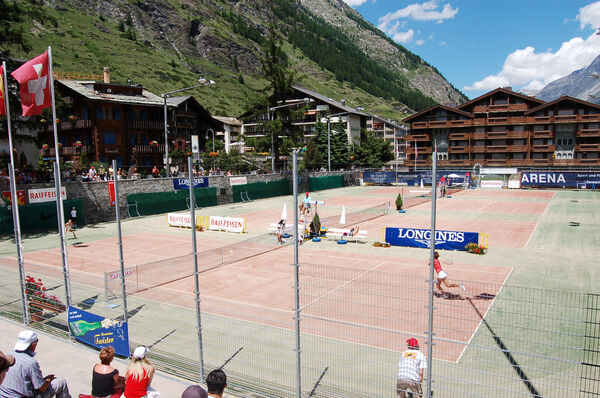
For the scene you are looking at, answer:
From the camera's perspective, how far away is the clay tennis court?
12266 mm

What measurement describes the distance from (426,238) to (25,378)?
1864 centimetres

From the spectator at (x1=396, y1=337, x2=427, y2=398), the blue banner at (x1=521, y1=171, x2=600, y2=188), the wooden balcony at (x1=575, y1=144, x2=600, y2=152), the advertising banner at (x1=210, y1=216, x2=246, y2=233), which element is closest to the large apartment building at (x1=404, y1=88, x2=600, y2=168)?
the wooden balcony at (x1=575, y1=144, x2=600, y2=152)

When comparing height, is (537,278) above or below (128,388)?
below

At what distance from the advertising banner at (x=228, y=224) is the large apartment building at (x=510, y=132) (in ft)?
159

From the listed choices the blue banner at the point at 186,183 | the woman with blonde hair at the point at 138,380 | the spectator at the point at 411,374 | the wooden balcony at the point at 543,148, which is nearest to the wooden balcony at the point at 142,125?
the blue banner at the point at 186,183

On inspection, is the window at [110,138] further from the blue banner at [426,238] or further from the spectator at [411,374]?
the spectator at [411,374]

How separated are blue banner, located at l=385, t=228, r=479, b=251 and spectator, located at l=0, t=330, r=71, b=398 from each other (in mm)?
17917

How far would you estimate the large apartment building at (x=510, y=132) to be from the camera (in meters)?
73.8

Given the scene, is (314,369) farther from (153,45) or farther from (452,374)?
(153,45)

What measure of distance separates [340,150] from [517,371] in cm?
7696

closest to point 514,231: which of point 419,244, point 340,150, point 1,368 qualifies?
point 419,244

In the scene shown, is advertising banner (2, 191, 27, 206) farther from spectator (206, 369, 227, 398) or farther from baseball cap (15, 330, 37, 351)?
spectator (206, 369, 227, 398)

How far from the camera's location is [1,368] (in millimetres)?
6383

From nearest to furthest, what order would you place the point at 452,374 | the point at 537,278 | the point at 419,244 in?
the point at 452,374, the point at 537,278, the point at 419,244
